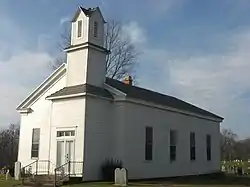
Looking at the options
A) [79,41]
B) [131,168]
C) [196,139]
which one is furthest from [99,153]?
[196,139]

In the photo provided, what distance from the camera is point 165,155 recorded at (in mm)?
34281

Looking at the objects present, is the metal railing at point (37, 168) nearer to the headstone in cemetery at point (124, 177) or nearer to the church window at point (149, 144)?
the headstone in cemetery at point (124, 177)

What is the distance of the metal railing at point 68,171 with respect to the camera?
27581 millimetres

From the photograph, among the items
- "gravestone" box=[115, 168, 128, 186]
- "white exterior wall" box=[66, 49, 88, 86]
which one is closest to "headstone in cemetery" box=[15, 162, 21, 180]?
"white exterior wall" box=[66, 49, 88, 86]

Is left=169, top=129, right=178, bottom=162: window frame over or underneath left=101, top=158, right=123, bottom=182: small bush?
over

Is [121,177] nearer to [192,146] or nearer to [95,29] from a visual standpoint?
[95,29]

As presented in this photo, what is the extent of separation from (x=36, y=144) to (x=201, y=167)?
15946 millimetres

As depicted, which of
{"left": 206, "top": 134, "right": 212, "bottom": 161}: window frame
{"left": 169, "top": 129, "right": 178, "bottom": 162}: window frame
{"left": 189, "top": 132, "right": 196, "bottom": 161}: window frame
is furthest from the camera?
{"left": 206, "top": 134, "right": 212, "bottom": 161}: window frame

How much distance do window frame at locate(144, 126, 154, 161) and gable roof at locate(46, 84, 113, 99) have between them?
14.1 feet

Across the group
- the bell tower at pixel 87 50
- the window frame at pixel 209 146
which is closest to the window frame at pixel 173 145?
the window frame at pixel 209 146

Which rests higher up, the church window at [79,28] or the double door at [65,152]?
the church window at [79,28]

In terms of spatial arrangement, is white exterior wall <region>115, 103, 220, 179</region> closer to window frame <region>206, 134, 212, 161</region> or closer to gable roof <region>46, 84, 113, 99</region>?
window frame <region>206, 134, 212, 161</region>

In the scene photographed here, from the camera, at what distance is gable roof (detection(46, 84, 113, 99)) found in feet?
96.1

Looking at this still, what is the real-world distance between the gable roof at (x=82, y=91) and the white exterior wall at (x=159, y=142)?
1.73 metres
